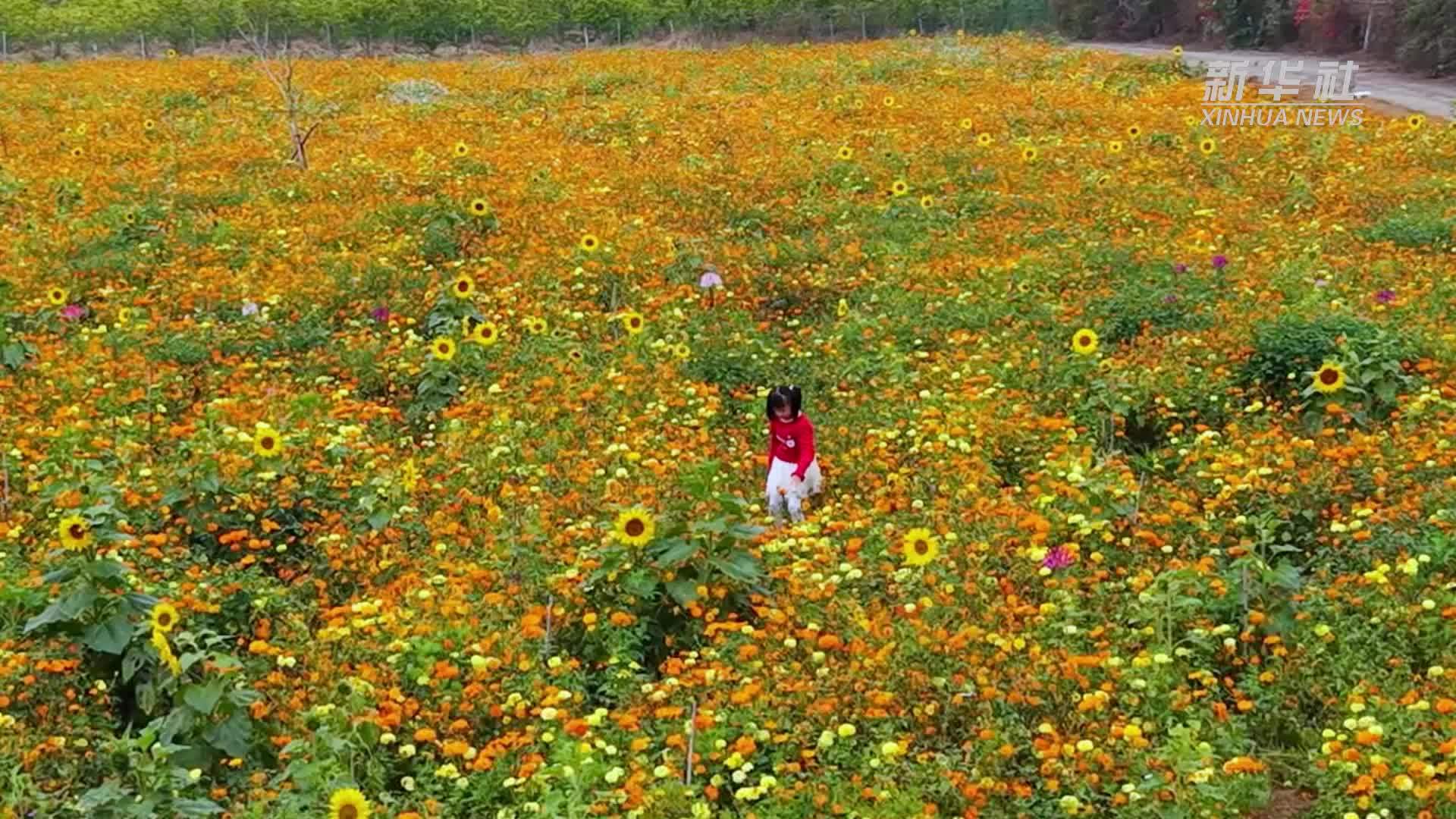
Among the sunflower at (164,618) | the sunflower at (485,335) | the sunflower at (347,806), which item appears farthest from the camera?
the sunflower at (485,335)

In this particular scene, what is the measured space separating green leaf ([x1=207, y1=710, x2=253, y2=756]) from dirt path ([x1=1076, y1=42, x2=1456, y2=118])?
73.6ft

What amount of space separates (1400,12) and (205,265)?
31911 millimetres

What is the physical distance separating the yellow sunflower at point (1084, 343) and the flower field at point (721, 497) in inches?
5.8

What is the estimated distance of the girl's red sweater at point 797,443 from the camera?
6871mm

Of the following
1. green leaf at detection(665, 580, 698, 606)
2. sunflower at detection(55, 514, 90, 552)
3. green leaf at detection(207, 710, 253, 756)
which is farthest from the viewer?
green leaf at detection(665, 580, 698, 606)

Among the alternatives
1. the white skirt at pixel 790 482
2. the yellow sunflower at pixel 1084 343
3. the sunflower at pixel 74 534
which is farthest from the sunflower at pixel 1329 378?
the sunflower at pixel 74 534

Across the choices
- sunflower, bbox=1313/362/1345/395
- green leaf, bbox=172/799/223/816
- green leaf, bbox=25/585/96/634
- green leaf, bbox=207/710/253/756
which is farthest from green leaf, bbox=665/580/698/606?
sunflower, bbox=1313/362/1345/395

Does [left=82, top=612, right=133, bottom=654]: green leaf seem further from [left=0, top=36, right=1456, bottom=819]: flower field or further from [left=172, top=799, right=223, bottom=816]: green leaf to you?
[left=172, top=799, right=223, bottom=816]: green leaf

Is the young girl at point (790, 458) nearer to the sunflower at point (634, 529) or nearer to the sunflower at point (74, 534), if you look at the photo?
the sunflower at point (634, 529)

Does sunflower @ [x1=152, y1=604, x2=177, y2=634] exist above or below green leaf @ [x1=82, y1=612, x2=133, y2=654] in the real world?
above

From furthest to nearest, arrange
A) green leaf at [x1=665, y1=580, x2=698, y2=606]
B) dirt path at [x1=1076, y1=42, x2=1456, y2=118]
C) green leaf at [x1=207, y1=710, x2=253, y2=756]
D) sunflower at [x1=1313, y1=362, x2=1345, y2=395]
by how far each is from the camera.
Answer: dirt path at [x1=1076, y1=42, x2=1456, y2=118]
sunflower at [x1=1313, y1=362, x2=1345, y2=395]
green leaf at [x1=665, y1=580, x2=698, y2=606]
green leaf at [x1=207, y1=710, x2=253, y2=756]

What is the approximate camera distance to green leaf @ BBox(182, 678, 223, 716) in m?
4.62

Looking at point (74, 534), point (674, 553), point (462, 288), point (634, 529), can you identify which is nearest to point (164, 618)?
point (74, 534)

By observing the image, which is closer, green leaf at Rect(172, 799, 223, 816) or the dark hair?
green leaf at Rect(172, 799, 223, 816)
